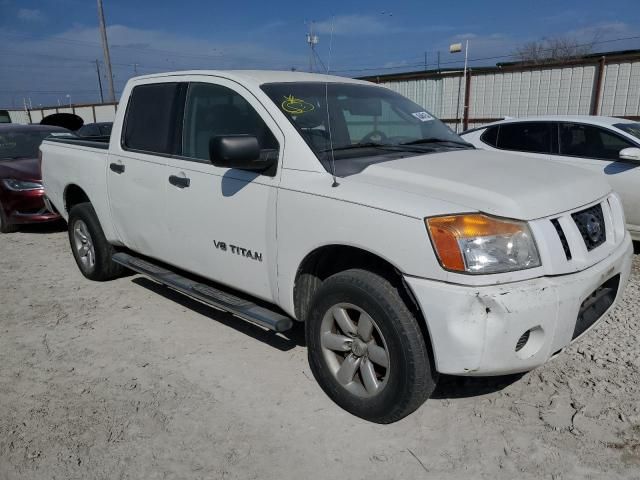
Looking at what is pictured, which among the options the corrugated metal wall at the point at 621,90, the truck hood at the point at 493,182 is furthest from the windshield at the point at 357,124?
the corrugated metal wall at the point at 621,90

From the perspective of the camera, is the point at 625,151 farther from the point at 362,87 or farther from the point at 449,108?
the point at 449,108

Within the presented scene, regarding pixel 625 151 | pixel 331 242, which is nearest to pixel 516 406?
pixel 331 242

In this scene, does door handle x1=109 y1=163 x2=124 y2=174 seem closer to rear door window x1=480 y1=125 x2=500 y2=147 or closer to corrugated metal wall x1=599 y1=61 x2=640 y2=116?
rear door window x1=480 y1=125 x2=500 y2=147

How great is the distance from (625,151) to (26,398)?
6.00 m

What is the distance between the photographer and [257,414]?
9.75 ft

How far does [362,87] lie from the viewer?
4.00 metres

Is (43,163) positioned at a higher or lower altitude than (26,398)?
higher

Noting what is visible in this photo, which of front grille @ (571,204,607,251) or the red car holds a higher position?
front grille @ (571,204,607,251)

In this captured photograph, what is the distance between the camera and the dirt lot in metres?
2.54

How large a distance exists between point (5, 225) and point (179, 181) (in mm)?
5331

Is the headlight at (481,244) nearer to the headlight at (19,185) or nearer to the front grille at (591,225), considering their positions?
the front grille at (591,225)

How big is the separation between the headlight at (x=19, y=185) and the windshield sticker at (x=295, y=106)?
18.3ft

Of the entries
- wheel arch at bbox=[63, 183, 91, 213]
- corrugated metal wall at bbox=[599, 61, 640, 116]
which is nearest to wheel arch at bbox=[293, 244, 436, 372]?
wheel arch at bbox=[63, 183, 91, 213]

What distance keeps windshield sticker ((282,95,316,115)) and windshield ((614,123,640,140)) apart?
4.56m
